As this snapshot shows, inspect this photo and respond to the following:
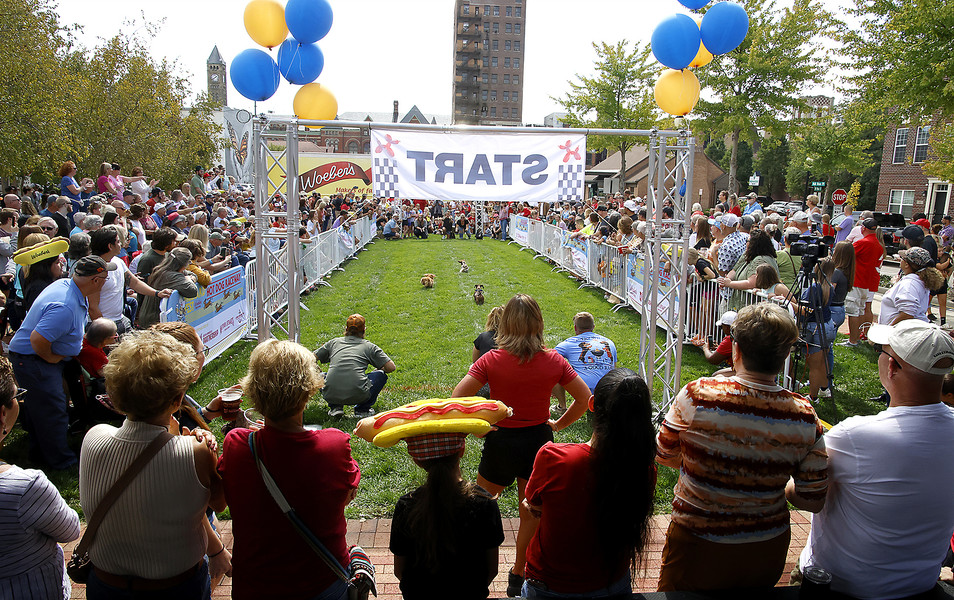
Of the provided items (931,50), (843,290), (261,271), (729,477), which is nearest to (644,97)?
(931,50)

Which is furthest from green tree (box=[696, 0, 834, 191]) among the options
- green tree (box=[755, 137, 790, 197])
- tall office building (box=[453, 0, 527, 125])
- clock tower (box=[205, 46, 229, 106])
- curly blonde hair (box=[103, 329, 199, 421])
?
clock tower (box=[205, 46, 229, 106])

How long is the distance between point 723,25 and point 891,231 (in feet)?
88.3

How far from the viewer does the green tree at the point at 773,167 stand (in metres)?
59.2

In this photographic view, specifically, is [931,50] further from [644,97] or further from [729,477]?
[644,97]

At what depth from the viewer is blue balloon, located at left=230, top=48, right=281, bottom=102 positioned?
6.15m

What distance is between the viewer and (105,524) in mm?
2258

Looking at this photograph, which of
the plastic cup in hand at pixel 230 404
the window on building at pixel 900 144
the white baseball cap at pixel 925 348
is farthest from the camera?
the window on building at pixel 900 144

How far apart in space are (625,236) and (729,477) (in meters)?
10.5

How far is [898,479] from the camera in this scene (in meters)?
2.20

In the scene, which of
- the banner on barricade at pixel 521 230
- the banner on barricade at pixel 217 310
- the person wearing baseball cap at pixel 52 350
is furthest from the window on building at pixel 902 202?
the person wearing baseball cap at pixel 52 350

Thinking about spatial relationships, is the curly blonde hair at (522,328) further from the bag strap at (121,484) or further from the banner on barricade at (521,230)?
the banner on barricade at (521,230)

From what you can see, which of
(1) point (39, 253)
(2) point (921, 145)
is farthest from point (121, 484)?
(2) point (921, 145)

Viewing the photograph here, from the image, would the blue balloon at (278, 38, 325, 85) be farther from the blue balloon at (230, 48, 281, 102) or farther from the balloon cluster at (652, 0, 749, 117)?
the balloon cluster at (652, 0, 749, 117)

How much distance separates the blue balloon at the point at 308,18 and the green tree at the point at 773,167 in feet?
201
